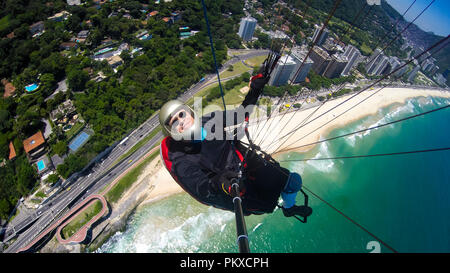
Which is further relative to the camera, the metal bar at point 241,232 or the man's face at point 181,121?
the man's face at point 181,121

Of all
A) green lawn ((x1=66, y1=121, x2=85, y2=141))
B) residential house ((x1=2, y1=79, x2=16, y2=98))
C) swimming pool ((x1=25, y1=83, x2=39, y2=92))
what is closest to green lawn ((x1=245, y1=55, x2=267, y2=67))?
green lawn ((x1=66, y1=121, x2=85, y2=141))

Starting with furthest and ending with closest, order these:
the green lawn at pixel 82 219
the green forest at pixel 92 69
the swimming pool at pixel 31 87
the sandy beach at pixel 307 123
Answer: the swimming pool at pixel 31 87 < the sandy beach at pixel 307 123 < the green forest at pixel 92 69 < the green lawn at pixel 82 219

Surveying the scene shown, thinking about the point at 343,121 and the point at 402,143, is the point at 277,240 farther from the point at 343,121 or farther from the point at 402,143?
the point at 402,143

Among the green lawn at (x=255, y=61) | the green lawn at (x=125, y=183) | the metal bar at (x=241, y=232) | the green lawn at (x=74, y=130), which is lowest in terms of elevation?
the green lawn at (x=125, y=183)

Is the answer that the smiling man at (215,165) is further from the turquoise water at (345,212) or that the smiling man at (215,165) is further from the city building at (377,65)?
the city building at (377,65)

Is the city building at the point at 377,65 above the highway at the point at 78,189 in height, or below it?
above

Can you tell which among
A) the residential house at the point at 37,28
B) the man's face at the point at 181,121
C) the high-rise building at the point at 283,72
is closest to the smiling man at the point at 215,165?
the man's face at the point at 181,121

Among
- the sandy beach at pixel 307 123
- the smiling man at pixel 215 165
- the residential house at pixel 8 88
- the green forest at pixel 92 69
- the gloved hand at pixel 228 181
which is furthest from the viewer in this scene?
the residential house at pixel 8 88
